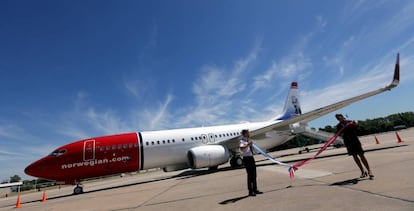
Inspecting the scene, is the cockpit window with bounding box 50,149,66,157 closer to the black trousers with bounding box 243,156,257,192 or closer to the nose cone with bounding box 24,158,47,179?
the nose cone with bounding box 24,158,47,179

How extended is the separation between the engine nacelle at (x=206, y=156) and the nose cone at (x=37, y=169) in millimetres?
7857

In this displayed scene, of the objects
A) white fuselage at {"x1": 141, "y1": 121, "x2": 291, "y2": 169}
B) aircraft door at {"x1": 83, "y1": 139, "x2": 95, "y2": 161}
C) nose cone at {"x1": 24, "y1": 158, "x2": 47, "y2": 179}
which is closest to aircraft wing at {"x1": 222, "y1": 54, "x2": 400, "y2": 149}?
white fuselage at {"x1": 141, "y1": 121, "x2": 291, "y2": 169}

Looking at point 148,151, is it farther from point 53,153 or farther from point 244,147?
point 244,147

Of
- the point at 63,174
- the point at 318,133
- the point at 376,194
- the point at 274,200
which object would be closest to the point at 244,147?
the point at 274,200

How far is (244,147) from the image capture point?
591cm

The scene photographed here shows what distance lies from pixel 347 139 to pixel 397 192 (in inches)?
97.9

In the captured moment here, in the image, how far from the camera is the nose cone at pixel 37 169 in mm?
13125

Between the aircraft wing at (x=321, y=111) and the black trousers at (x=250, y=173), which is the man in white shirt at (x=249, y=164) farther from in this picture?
the aircraft wing at (x=321, y=111)

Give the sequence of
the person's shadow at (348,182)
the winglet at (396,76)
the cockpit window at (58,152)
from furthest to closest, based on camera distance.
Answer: the cockpit window at (58,152), the winglet at (396,76), the person's shadow at (348,182)

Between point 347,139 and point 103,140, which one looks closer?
point 347,139

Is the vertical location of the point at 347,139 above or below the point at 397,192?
above

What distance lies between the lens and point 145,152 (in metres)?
15.0

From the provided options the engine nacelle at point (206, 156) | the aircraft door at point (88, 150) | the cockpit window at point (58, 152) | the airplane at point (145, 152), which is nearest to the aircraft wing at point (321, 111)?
the airplane at point (145, 152)

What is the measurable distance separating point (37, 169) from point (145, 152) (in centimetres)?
564
